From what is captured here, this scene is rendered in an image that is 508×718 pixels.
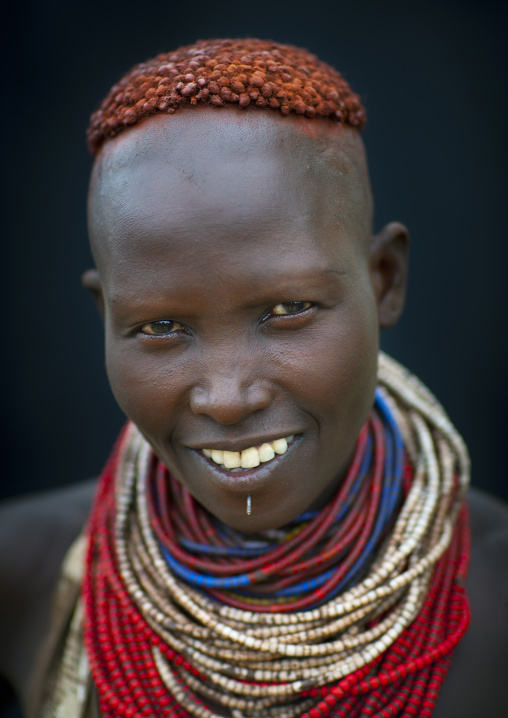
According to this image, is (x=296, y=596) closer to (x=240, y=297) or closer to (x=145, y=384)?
(x=145, y=384)

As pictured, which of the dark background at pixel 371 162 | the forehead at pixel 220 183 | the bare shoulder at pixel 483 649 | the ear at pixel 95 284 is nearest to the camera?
the forehead at pixel 220 183

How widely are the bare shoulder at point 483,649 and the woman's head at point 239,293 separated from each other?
1.70 feet

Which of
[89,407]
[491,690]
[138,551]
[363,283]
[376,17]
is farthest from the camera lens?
[89,407]

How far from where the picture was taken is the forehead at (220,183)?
46.4 inches

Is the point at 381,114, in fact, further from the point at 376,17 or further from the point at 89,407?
the point at 89,407

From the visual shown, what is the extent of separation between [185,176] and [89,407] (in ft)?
7.80

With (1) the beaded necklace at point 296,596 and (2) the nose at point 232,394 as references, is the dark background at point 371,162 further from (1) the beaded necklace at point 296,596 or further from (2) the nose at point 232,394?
(2) the nose at point 232,394

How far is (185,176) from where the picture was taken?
47.1 inches

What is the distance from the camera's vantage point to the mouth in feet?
4.21

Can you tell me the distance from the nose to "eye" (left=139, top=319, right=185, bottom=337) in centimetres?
12

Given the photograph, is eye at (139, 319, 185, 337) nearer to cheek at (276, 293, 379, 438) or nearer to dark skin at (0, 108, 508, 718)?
dark skin at (0, 108, 508, 718)

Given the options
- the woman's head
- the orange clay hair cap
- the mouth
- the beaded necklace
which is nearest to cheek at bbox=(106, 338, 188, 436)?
the woman's head

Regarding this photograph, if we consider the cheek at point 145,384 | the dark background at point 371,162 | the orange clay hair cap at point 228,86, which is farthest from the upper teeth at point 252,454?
the dark background at point 371,162

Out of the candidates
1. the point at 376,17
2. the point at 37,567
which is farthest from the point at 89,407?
the point at 376,17
